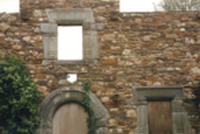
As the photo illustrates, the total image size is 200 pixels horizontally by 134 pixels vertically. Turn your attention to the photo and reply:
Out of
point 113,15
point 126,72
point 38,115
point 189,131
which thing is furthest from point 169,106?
point 38,115

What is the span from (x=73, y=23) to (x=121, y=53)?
4.60ft

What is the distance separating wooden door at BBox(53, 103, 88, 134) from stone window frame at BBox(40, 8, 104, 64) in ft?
3.72

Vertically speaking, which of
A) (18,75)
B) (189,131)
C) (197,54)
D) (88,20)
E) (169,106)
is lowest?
(189,131)

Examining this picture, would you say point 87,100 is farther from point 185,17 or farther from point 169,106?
point 185,17

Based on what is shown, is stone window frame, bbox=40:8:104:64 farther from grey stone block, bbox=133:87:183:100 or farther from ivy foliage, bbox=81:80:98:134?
grey stone block, bbox=133:87:183:100

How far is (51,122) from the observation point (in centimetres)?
657

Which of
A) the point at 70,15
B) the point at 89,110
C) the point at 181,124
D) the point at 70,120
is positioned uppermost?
the point at 70,15

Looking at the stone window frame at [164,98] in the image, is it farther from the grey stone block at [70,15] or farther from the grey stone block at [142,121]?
the grey stone block at [70,15]

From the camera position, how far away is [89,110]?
21.6ft

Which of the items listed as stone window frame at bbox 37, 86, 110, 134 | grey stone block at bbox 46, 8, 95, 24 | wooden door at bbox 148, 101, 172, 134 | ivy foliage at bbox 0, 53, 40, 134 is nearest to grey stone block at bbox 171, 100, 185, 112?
wooden door at bbox 148, 101, 172, 134

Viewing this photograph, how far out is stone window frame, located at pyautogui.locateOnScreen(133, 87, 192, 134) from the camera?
6.54 m

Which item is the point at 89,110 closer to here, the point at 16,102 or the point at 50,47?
the point at 16,102

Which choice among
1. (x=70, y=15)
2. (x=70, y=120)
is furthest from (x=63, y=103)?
(x=70, y=15)

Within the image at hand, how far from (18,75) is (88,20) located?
2154 mm
